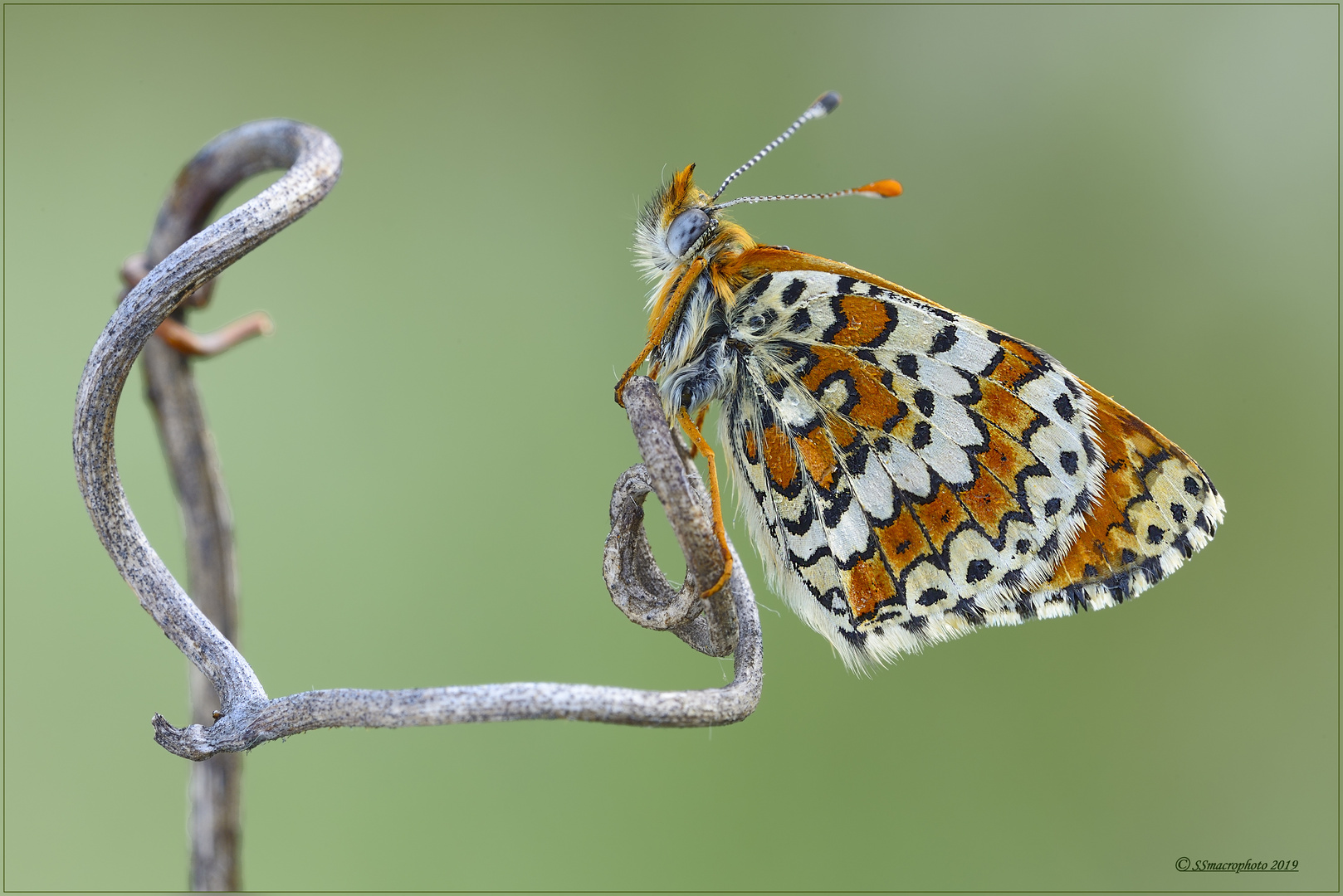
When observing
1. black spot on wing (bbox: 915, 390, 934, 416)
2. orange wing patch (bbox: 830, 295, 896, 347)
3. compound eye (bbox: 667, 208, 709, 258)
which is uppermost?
compound eye (bbox: 667, 208, 709, 258)

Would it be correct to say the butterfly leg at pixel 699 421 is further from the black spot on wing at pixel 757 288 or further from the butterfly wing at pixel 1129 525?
the butterfly wing at pixel 1129 525

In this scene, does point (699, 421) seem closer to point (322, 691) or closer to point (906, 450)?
point (906, 450)

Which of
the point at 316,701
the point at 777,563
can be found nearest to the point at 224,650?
the point at 316,701

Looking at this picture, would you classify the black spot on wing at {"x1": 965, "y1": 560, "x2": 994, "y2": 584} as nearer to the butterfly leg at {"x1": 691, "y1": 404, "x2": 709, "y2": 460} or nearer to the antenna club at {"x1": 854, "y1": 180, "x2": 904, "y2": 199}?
the butterfly leg at {"x1": 691, "y1": 404, "x2": 709, "y2": 460}

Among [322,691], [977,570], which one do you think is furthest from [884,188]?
[322,691]

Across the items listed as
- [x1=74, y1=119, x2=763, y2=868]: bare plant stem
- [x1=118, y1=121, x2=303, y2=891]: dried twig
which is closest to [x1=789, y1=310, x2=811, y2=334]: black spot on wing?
[x1=74, y1=119, x2=763, y2=868]: bare plant stem

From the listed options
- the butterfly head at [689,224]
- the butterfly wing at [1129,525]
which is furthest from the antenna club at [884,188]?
the butterfly wing at [1129,525]
